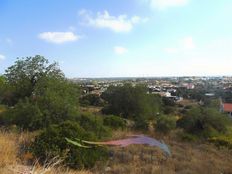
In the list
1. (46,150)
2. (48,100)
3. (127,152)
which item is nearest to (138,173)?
(46,150)

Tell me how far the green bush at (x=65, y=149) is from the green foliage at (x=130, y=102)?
1007 inches

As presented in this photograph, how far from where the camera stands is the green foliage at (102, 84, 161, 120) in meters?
35.9

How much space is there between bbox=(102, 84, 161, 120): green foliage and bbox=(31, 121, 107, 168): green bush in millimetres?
25586

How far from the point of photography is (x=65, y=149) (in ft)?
27.9

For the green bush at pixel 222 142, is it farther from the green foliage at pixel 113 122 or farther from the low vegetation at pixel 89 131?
the green foliage at pixel 113 122

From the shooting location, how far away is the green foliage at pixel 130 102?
3588 cm

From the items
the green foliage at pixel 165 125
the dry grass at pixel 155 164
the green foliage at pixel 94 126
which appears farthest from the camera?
the green foliage at pixel 165 125

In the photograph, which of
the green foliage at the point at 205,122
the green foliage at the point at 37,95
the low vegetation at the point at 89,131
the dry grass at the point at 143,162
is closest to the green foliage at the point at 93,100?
the low vegetation at the point at 89,131

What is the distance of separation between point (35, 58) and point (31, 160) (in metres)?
21.5

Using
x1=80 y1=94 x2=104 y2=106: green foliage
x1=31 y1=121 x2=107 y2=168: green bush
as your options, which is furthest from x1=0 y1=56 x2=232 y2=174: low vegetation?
x1=80 y1=94 x2=104 y2=106: green foliage

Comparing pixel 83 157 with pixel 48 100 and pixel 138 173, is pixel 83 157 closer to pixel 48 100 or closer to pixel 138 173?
pixel 138 173

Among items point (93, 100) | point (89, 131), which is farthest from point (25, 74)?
point (93, 100)

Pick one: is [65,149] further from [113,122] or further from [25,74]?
[25,74]

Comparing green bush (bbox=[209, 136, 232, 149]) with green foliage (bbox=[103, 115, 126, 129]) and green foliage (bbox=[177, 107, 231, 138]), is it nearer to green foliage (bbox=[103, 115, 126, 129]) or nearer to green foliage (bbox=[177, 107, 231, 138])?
green foliage (bbox=[177, 107, 231, 138])
